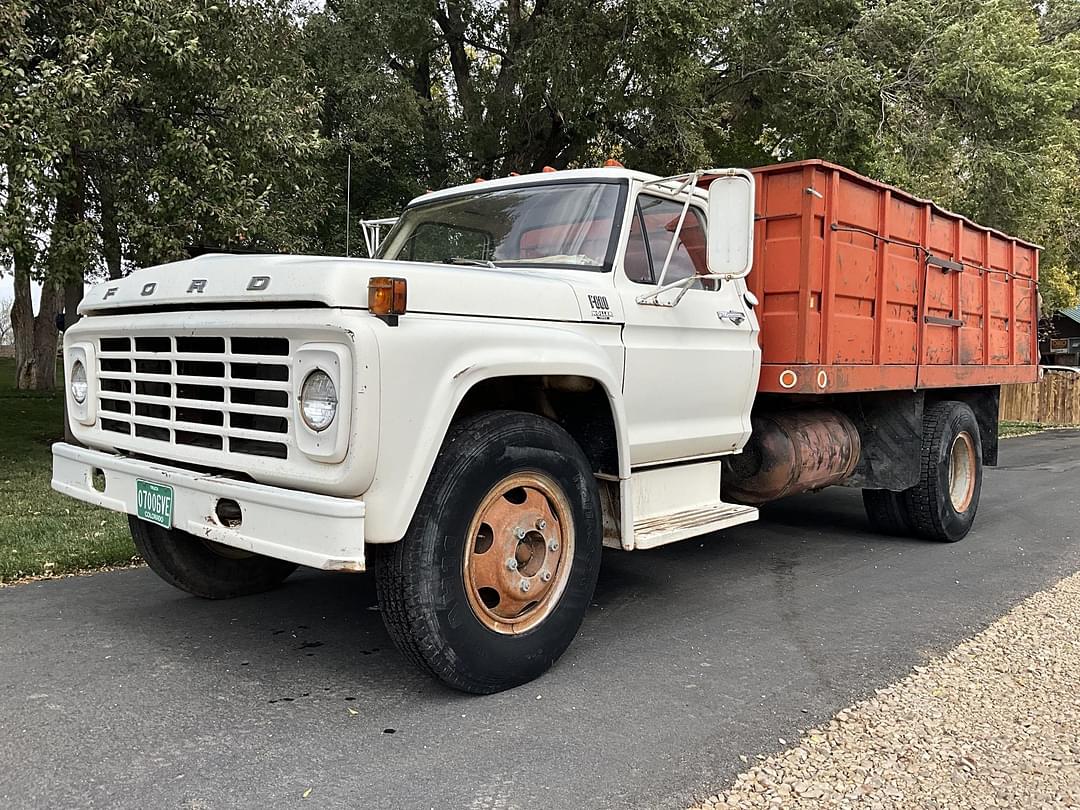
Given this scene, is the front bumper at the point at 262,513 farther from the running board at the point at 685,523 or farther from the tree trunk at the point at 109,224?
the tree trunk at the point at 109,224

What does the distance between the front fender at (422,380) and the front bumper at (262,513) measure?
0.40ft

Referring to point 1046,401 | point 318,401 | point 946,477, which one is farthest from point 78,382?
point 1046,401

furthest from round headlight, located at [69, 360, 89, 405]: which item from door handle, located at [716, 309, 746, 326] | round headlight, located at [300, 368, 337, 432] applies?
door handle, located at [716, 309, 746, 326]

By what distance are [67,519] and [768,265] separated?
5613 mm

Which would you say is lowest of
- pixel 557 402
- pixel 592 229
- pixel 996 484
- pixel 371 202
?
pixel 996 484

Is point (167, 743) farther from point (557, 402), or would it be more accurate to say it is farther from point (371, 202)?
point (371, 202)

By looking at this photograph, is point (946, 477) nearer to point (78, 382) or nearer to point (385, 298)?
point (385, 298)

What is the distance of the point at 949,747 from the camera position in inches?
134

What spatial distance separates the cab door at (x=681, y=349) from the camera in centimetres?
453

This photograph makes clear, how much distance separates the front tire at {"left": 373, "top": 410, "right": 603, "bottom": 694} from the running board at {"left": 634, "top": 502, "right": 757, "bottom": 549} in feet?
0.94

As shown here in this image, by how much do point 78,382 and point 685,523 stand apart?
9.93 ft

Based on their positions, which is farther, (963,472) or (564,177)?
(963,472)

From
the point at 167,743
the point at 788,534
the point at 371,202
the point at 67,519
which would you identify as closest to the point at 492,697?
the point at 167,743

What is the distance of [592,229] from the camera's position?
4664mm
